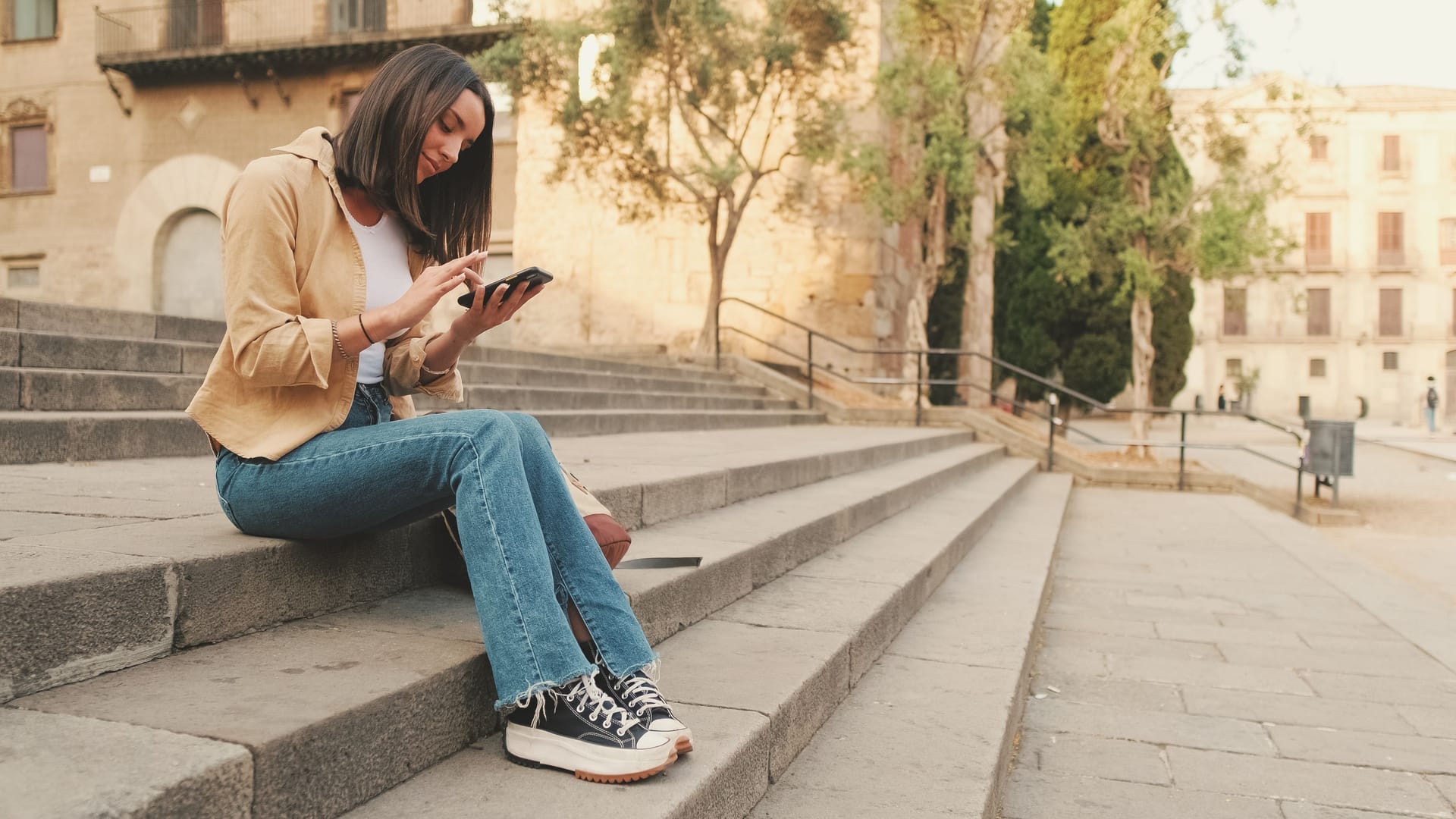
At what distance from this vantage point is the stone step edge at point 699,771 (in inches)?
63.8

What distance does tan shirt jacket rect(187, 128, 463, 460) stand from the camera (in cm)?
189

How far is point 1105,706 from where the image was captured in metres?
3.58

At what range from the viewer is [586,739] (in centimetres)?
175

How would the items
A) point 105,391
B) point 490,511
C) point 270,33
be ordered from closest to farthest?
point 490,511, point 105,391, point 270,33

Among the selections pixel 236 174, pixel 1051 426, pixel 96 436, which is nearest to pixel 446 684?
pixel 96 436

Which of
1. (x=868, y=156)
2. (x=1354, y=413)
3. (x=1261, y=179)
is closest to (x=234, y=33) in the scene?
(x=868, y=156)

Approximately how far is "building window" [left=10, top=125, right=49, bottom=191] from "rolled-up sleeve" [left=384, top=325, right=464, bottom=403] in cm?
2163

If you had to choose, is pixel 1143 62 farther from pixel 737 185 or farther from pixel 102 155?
pixel 102 155

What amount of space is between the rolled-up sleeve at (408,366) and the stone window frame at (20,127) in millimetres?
21408

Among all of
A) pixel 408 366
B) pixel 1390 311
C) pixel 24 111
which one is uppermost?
pixel 24 111

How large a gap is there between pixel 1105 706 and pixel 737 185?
13.3 metres

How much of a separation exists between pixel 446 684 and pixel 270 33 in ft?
66.7

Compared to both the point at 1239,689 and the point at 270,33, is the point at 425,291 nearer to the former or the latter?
the point at 1239,689

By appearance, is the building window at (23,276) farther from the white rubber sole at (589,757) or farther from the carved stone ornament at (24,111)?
the white rubber sole at (589,757)
